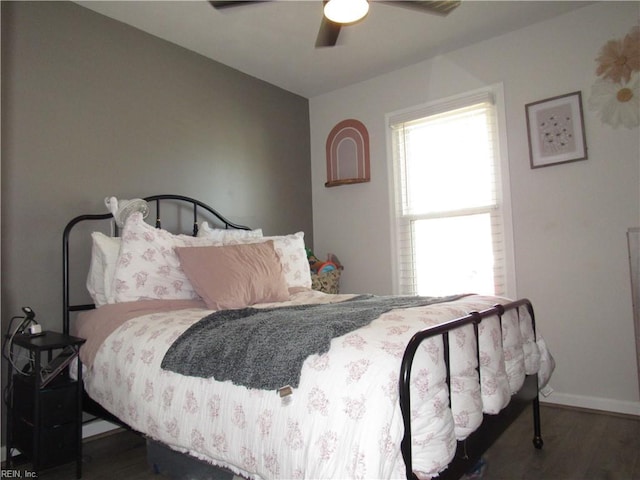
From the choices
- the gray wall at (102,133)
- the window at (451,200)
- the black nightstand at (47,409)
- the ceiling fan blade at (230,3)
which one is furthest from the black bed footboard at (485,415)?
the gray wall at (102,133)

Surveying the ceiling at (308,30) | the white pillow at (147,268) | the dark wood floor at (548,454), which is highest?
the ceiling at (308,30)

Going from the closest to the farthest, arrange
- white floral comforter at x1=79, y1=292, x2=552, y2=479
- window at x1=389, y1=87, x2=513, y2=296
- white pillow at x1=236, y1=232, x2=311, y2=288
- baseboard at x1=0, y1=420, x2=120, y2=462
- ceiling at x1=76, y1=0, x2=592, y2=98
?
white floral comforter at x1=79, y1=292, x2=552, y2=479 < baseboard at x1=0, y1=420, x2=120, y2=462 < ceiling at x1=76, y1=0, x2=592, y2=98 < white pillow at x1=236, y1=232, x2=311, y2=288 < window at x1=389, y1=87, x2=513, y2=296

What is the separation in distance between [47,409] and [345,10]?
212 centimetres

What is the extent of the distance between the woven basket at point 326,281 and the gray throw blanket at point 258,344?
1.64 metres

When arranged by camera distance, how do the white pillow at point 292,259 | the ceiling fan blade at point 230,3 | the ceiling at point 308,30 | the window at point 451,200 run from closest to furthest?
the ceiling fan blade at point 230,3 < the ceiling at point 308,30 < the white pillow at point 292,259 < the window at point 451,200

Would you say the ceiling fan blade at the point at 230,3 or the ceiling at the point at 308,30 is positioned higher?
the ceiling at the point at 308,30

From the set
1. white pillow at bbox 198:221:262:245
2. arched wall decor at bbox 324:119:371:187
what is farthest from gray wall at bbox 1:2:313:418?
arched wall decor at bbox 324:119:371:187

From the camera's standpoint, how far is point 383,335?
1.33m

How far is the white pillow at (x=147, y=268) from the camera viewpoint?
2156mm

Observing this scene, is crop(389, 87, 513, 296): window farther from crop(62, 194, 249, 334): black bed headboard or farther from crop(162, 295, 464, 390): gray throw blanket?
crop(162, 295, 464, 390): gray throw blanket

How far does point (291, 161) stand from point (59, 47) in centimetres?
195

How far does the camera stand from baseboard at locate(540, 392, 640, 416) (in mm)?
2571

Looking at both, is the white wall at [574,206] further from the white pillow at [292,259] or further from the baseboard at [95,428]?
the baseboard at [95,428]

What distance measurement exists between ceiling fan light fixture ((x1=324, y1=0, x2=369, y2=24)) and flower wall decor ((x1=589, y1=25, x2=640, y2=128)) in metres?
1.70
